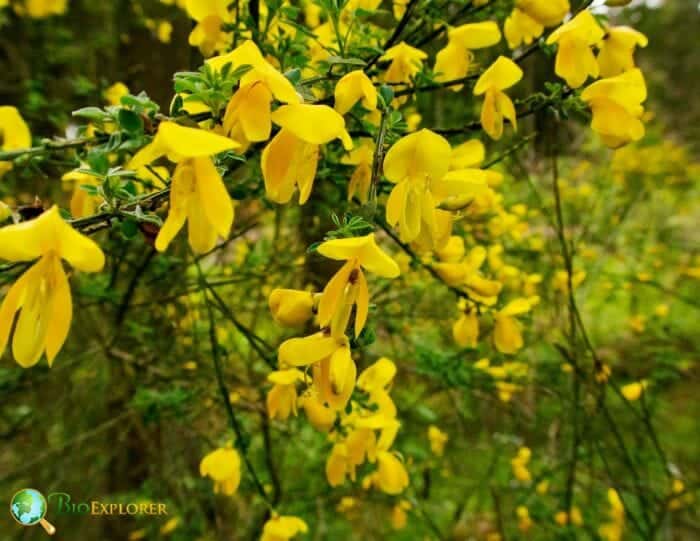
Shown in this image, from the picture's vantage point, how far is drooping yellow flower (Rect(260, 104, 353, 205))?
0.46 meters

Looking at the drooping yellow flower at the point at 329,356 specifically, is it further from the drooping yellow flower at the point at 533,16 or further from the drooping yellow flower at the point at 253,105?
the drooping yellow flower at the point at 533,16

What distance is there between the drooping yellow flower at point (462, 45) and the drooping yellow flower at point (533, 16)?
4 centimetres

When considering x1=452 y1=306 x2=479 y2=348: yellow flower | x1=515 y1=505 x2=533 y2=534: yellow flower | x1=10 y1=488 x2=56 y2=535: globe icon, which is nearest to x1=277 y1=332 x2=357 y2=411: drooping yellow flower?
x1=452 y1=306 x2=479 y2=348: yellow flower

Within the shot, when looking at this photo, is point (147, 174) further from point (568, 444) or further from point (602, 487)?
point (602, 487)

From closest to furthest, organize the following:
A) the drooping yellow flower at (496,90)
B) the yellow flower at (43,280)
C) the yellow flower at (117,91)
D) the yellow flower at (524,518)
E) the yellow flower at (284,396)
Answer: the yellow flower at (43,280) → the drooping yellow flower at (496,90) → the yellow flower at (284,396) → the yellow flower at (117,91) → the yellow flower at (524,518)

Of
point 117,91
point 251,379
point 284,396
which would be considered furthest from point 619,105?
point 251,379

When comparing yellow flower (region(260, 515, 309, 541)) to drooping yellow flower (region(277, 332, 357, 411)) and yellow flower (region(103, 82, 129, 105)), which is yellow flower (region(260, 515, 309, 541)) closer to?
drooping yellow flower (region(277, 332, 357, 411))

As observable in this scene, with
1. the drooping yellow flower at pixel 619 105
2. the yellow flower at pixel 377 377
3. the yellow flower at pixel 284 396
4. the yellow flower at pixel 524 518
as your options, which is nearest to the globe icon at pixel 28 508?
the yellow flower at pixel 284 396

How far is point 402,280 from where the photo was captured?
153 cm

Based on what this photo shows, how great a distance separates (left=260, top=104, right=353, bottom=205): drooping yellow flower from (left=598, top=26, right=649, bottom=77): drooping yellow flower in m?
0.40

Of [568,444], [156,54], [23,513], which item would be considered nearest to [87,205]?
[23,513]

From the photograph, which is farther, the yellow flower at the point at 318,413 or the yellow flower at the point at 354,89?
the yellow flower at the point at 318,413

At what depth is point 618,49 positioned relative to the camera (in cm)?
71

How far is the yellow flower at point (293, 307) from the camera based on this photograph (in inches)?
20.1
